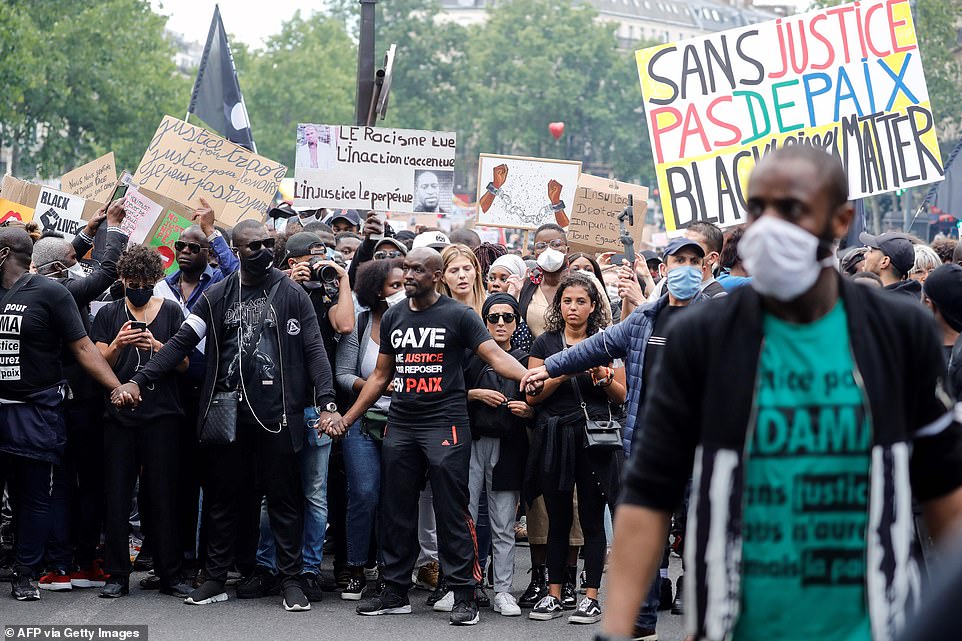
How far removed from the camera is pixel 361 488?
26.2 ft

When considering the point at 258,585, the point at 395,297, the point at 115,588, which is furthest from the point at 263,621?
the point at 395,297

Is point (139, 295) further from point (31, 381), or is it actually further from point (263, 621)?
point (263, 621)

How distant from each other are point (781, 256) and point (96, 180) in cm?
1090

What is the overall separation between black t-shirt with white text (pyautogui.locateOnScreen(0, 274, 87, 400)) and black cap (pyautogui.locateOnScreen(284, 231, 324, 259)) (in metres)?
1.49

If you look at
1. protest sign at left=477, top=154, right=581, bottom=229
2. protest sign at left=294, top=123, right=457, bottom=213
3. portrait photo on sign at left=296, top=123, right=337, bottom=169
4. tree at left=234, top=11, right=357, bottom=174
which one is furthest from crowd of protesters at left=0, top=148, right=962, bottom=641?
tree at left=234, top=11, right=357, bottom=174

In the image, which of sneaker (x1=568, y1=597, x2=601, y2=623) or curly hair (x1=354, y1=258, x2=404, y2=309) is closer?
sneaker (x1=568, y1=597, x2=601, y2=623)

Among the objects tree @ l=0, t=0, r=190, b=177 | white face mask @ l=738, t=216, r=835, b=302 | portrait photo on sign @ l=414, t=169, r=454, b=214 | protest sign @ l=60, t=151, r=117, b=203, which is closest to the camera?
white face mask @ l=738, t=216, r=835, b=302

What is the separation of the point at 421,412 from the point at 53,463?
6.74 feet

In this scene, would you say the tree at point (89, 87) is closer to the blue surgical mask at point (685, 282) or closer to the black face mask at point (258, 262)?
the black face mask at point (258, 262)

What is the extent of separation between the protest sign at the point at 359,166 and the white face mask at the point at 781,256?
893 centimetres

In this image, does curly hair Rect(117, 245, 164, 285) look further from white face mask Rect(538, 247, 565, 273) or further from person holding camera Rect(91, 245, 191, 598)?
white face mask Rect(538, 247, 565, 273)

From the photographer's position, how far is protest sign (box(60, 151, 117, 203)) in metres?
12.6

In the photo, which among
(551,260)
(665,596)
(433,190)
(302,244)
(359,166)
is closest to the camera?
(665,596)

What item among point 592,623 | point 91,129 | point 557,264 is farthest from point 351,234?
point 91,129
